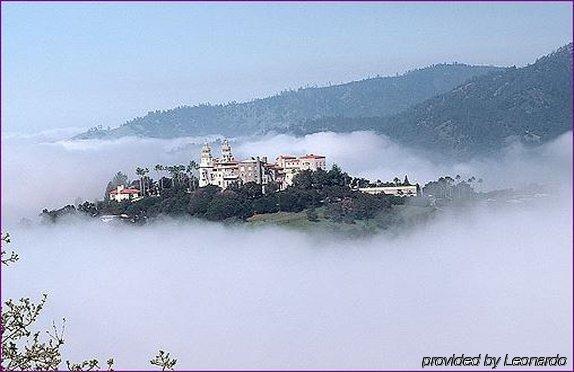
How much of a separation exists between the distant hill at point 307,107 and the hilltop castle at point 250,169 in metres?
67.1

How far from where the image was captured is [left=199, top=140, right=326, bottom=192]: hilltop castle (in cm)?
2897

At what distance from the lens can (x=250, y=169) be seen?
29.0 meters

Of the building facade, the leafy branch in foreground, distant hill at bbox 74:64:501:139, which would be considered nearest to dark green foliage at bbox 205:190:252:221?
the building facade

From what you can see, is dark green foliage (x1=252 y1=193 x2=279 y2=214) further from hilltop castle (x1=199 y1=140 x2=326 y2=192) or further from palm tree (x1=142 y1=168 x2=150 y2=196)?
palm tree (x1=142 y1=168 x2=150 y2=196)

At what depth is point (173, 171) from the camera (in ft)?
99.9

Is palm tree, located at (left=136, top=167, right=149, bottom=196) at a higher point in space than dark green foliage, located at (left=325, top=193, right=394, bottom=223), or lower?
higher

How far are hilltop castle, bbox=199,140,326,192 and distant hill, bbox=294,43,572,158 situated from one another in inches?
1039

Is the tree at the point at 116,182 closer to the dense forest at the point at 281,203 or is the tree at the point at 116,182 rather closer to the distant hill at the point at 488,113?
the dense forest at the point at 281,203

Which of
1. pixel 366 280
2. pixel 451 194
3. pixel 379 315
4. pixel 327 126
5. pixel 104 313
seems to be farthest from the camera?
pixel 327 126

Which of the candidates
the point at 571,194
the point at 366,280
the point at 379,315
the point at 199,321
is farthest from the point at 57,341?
the point at 366,280

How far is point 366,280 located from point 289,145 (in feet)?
157

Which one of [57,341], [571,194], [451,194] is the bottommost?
[451,194]

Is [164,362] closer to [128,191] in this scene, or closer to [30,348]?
[30,348]

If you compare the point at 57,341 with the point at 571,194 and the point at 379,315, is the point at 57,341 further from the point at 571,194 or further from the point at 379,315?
the point at 379,315
